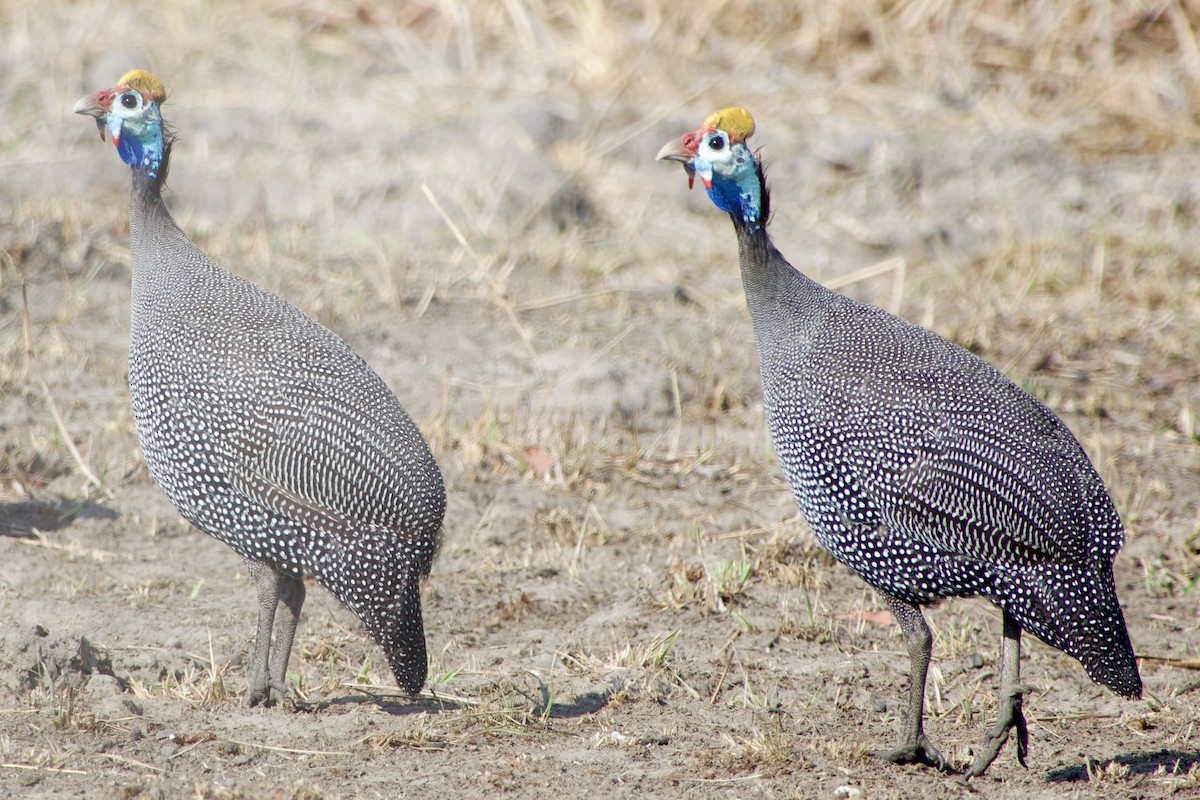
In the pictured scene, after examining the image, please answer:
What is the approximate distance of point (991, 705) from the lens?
414 cm

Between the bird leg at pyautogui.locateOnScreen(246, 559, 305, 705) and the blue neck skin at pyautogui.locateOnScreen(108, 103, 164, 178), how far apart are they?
122 cm

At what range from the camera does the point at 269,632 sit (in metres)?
3.91

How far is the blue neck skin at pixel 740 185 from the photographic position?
4.09 meters

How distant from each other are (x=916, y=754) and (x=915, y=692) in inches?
6.1

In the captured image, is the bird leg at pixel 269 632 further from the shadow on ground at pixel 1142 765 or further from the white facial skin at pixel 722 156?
the shadow on ground at pixel 1142 765

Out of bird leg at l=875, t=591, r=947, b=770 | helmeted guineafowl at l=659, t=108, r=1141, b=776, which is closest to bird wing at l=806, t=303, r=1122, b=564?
helmeted guineafowl at l=659, t=108, r=1141, b=776

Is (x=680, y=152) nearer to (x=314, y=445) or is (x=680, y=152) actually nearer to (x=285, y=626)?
(x=314, y=445)

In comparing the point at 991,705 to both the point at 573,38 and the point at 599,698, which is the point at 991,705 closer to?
the point at 599,698

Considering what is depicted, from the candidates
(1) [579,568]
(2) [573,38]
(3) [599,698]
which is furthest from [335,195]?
(3) [599,698]

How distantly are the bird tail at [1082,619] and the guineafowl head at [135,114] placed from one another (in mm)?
2705

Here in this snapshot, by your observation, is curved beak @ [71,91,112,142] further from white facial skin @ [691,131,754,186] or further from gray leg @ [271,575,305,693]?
white facial skin @ [691,131,754,186]

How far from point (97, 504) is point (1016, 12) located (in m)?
6.82

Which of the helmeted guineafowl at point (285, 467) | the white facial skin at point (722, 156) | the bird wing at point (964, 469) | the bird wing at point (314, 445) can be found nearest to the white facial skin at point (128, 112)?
the helmeted guineafowl at point (285, 467)

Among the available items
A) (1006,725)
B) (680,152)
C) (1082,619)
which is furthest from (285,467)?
(1082,619)
